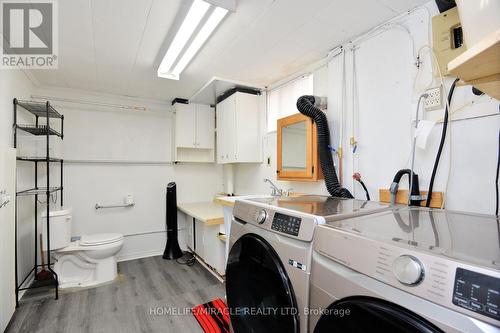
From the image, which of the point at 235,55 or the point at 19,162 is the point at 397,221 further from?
the point at 19,162

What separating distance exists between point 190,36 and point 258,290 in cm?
180

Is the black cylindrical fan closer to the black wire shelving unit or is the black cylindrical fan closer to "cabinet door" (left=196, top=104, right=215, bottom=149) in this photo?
"cabinet door" (left=196, top=104, right=215, bottom=149)

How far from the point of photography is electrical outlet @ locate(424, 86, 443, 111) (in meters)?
1.44

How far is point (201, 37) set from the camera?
1.86 meters

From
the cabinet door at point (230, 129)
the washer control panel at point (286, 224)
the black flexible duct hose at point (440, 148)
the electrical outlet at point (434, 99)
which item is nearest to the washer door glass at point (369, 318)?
the washer control panel at point (286, 224)

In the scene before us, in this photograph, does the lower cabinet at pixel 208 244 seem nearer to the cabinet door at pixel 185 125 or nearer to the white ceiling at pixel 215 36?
the cabinet door at pixel 185 125

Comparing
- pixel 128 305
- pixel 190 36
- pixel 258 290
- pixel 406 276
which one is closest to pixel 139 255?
pixel 128 305

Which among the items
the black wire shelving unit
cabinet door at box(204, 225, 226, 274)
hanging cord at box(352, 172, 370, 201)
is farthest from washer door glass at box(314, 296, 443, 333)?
the black wire shelving unit

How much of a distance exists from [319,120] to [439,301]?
1.66m

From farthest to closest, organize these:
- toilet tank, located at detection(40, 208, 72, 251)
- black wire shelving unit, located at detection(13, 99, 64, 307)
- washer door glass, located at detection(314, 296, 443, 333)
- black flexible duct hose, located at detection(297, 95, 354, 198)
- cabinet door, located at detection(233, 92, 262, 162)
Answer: cabinet door, located at detection(233, 92, 262, 162) < toilet tank, located at detection(40, 208, 72, 251) < black wire shelving unit, located at detection(13, 99, 64, 307) < black flexible duct hose, located at detection(297, 95, 354, 198) < washer door glass, located at detection(314, 296, 443, 333)

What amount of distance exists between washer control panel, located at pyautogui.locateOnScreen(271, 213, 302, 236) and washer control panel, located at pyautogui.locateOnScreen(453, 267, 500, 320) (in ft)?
1.63

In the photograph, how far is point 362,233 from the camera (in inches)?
29.2

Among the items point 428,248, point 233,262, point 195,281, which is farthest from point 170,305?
point 428,248

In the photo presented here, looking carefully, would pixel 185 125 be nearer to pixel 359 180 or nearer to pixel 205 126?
pixel 205 126
